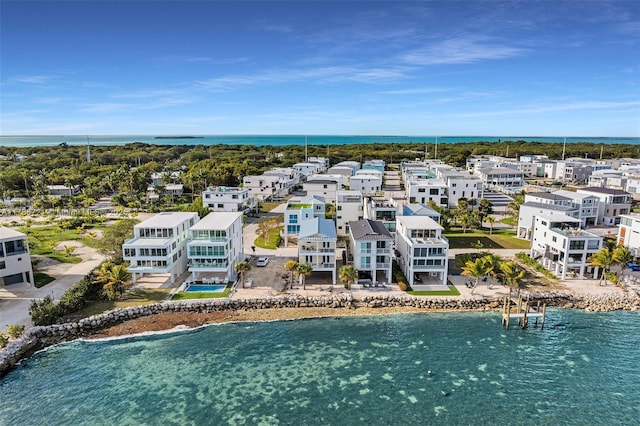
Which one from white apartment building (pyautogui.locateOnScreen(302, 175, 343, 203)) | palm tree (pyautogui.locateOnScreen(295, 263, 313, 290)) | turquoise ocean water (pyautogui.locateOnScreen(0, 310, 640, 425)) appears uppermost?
white apartment building (pyautogui.locateOnScreen(302, 175, 343, 203))

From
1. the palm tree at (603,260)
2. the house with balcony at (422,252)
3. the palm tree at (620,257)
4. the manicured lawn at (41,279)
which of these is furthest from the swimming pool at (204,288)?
the palm tree at (620,257)

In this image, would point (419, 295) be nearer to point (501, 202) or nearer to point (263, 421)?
point (263, 421)

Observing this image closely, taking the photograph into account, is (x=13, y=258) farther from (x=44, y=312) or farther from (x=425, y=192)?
(x=425, y=192)

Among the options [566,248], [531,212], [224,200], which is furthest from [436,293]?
[224,200]

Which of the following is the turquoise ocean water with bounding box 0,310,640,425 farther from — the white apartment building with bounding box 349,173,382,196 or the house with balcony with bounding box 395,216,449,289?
the white apartment building with bounding box 349,173,382,196

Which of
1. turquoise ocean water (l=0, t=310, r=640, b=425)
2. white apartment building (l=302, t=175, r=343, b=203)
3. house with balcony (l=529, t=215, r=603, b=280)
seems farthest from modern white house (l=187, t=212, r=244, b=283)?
white apartment building (l=302, t=175, r=343, b=203)

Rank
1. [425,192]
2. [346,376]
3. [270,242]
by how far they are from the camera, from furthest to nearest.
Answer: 1. [425,192]
2. [270,242]
3. [346,376]

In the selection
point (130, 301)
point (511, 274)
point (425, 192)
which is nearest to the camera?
point (130, 301)

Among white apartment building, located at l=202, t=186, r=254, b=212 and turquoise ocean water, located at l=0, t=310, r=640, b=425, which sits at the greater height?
white apartment building, located at l=202, t=186, r=254, b=212
